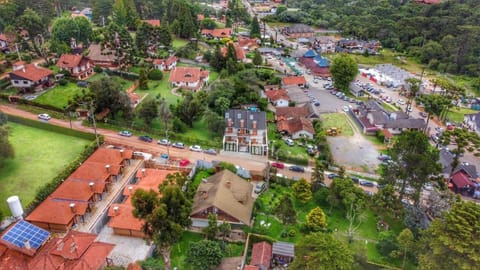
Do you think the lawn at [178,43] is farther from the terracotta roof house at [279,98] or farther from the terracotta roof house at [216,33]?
the terracotta roof house at [279,98]

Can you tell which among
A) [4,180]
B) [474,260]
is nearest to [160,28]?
[4,180]

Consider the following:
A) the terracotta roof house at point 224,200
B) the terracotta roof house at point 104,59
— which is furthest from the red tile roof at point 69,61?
the terracotta roof house at point 224,200

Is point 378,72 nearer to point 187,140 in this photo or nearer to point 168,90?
point 168,90

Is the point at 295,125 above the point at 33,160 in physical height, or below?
above

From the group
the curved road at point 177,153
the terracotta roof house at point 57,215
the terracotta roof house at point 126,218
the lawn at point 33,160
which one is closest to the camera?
the terracotta roof house at point 57,215

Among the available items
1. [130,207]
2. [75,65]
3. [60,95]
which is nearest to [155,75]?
[75,65]

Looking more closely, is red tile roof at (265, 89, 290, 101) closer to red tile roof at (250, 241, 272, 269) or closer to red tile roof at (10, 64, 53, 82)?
red tile roof at (250, 241, 272, 269)

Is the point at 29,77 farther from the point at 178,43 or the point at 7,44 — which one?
the point at 178,43
